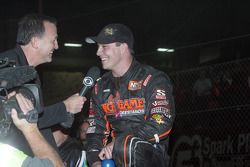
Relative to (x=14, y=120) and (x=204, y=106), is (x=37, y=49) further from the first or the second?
(x=204, y=106)

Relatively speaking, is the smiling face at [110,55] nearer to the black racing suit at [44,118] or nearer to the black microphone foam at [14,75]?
the black racing suit at [44,118]

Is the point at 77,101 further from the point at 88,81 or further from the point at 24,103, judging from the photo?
the point at 24,103

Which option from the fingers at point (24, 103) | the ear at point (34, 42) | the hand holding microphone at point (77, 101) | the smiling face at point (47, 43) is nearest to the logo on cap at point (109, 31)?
the smiling face at point (47, 43)

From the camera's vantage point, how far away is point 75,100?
14.0 ft

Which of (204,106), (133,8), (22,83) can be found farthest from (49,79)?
(22,83)

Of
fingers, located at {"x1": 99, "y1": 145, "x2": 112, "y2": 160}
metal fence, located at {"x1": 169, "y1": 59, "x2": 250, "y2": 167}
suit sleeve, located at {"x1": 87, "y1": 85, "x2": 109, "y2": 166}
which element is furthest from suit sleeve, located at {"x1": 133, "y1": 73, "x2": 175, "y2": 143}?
metal fence, located at {"x1": 169, "y1": 59, "x2": 250, "y2": 167}

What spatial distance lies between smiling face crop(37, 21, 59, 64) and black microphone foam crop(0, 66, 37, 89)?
199 centimetres

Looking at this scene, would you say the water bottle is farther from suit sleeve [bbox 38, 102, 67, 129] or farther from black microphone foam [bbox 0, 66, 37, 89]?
black microphone foam [bbox 0, 66, 37, 89]

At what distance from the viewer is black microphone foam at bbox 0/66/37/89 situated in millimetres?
2408

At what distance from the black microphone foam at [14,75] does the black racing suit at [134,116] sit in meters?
1.83

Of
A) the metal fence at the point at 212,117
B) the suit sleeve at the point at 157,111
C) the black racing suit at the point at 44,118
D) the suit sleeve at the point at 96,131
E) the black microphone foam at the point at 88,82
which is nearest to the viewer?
the black racing suit at the point at 44,118

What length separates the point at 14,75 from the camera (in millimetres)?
2430

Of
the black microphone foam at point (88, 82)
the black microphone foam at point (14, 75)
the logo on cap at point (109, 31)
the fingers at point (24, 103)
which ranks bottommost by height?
the black microphone foam at point (88, 82)

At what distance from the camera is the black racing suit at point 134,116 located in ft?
13.9
